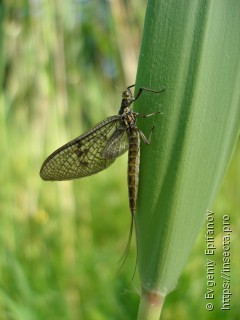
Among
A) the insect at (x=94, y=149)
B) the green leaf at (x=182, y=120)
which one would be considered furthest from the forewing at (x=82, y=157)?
the green leaf at (x=182, y=120)

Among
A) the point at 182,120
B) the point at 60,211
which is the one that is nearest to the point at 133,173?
the point at 182,120

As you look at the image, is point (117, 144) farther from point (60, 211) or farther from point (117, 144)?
point (60, 211)

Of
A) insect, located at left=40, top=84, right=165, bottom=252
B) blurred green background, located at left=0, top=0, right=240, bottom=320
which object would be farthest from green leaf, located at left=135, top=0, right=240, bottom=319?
blurred green background, located at left=0, top=0, right=240, bottom=320

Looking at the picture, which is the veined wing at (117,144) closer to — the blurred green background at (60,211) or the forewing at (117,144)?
the forewing at (117,144)

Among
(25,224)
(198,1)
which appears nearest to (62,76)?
(25,224)

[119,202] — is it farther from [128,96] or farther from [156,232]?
[156,232]

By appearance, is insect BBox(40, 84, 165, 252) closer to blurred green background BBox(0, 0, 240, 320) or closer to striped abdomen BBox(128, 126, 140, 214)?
striped abdomen BBox(128, 126, 140, 214)

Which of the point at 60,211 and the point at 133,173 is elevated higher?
the point at 133,173
